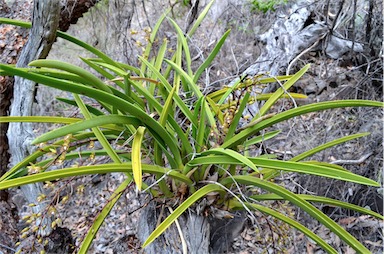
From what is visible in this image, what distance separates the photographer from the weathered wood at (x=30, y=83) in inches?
57.7

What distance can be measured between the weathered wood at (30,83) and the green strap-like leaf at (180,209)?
689mm

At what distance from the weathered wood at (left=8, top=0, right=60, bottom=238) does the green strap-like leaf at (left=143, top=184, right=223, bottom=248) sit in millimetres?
689

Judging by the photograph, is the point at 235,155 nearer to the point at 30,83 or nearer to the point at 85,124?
the point at 85,124

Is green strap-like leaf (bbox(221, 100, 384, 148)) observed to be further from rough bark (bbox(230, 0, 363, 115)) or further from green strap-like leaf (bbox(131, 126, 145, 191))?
rough bark (bbox(230, 0, 363, 115))

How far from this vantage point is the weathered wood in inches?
57.7

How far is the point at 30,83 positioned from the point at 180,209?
2.90 ft

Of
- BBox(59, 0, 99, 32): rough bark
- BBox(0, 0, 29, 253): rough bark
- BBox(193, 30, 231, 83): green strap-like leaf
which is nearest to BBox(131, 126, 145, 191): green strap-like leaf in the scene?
BBox(193, 30, 231, 83): green strap-like leaf

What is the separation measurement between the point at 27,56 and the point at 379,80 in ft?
6.85

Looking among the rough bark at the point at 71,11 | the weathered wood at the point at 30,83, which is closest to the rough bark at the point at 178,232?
the weathered wood at the point at 30,83

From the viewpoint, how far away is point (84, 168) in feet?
3.83

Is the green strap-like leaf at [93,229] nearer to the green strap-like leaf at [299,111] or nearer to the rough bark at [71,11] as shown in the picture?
the green strap-like leaf at [299,111]

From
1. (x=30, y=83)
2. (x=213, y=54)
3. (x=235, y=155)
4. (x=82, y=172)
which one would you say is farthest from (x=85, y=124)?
(x=213, y=54)

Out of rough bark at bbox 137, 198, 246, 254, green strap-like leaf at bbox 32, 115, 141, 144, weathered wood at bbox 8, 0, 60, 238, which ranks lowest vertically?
rough bark at bbox 137, 198, 246, 254

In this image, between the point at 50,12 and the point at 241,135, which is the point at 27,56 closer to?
the point at 50,12
